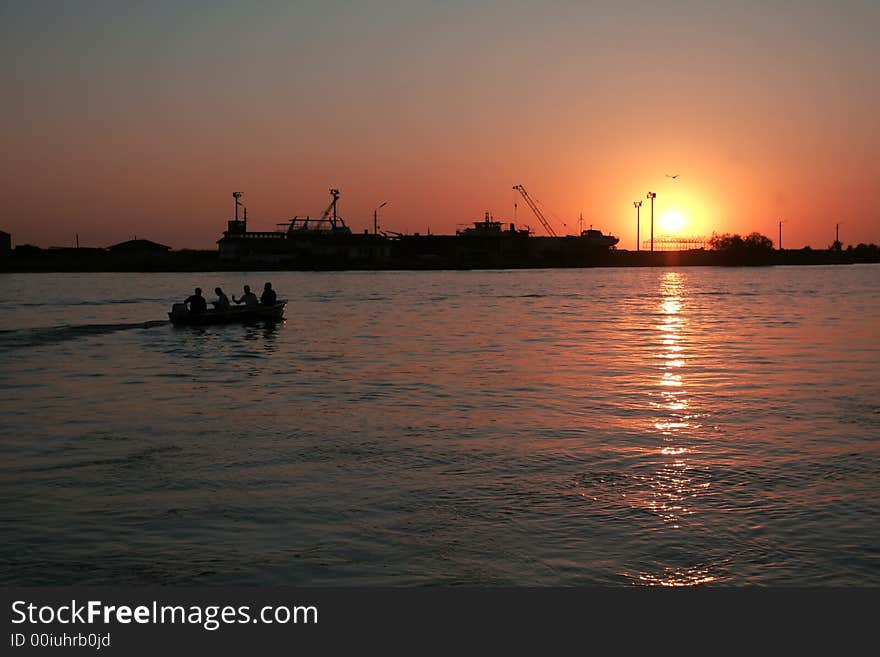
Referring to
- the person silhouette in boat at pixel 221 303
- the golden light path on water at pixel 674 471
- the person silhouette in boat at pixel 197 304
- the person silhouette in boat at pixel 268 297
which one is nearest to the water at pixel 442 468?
the golden light path on water at pixel 674 471

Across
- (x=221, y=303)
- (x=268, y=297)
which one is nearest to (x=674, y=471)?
(x=221, y=303)

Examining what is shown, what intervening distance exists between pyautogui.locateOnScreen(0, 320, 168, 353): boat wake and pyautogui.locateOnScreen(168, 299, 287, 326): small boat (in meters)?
4.00

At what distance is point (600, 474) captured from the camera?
50.0ft

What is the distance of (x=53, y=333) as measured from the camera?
4662cm

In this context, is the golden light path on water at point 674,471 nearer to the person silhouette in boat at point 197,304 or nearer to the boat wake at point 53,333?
the person silhouette in boat at point 197,304

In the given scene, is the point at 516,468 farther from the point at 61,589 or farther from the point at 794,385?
the point at 794,385

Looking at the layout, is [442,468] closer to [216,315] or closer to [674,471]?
[674,471]

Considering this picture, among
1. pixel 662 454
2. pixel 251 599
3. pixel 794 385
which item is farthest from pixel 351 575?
pixel 794 385

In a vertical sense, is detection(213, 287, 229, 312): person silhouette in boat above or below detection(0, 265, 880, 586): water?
above

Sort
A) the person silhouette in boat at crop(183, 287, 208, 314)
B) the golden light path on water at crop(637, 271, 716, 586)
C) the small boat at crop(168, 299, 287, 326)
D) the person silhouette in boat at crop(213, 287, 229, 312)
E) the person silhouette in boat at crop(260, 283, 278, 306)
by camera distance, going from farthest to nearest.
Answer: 1. the person silhouette in boat at crop(260, 283, 278, 306)
2. the person silhouette in boat at crop(213, 287, 229, 312)
3. the small boat at crop(168, 299, 287, 326)
4. the person silhouette in boat at crop(183, 287, 208, 314)
5. the golden light path on water at crop(637, 271, 716, 586)

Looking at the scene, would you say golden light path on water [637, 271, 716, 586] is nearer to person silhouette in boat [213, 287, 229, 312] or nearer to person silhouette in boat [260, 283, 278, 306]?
person silhouette in boat [213, 287, 229, 312]

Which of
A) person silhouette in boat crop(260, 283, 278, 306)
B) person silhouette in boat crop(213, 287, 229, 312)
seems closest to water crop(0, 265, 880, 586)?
person silhouette in boat crop(213, 287, 229, 312)

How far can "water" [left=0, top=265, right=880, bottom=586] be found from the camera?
11.0m

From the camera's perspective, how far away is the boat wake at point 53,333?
4239cm
